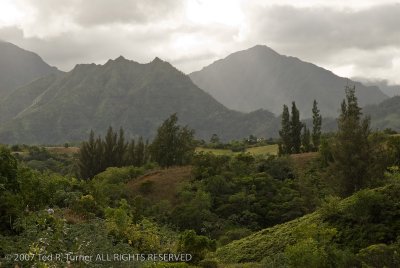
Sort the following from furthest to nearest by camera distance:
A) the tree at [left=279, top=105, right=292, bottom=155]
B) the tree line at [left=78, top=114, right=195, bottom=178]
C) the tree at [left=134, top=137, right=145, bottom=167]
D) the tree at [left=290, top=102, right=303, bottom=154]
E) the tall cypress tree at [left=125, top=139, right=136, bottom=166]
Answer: the tree at [left=134, top=137, right=145, bottom=167] < the tall cypress tree at [left=125, top=139, right=136, bottom=166] < the tree at [left=279, top=105, right=292, bottom=155] < the tree at [left=290, top=102, right=303, bottom=154] < the tree line at [left=78, top=114, right=195, bottom=178]

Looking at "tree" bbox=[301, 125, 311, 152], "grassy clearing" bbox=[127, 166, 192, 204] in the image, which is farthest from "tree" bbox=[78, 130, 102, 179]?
"tree" bbox=[301, 125, 311, 152]

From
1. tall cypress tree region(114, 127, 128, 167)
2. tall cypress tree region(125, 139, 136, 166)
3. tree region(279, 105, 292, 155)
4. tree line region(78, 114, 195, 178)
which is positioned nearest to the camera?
tree line region(78, 114, 195, 178)

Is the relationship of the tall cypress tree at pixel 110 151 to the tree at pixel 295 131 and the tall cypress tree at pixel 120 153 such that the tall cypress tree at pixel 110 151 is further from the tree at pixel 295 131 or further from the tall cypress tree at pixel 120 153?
the tree at pixel 295 131

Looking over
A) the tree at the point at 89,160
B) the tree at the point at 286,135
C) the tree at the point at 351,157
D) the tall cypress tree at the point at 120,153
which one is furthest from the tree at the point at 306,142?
the tree at the point at 351,157

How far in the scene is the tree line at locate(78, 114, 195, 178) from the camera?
163ft

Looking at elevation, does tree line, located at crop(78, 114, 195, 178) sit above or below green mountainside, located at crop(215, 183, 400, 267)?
above

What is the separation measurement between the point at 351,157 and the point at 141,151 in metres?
37.1

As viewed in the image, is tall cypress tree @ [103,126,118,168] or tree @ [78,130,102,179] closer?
tree @ [78,130,102,179]

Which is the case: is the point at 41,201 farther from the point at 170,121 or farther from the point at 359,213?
the point at 170,121

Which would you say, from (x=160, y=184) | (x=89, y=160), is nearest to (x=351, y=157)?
(x=160, y=184)

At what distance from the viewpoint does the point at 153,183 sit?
39531mm

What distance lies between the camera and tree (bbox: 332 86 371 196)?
2600 cm

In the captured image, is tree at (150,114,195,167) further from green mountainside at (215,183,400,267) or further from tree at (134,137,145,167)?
green mountainside at (215,183,400,267)

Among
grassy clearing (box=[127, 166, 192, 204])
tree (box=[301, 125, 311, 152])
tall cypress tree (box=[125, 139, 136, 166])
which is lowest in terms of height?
grassy clearing (box=[127, 166, 192, 204])
